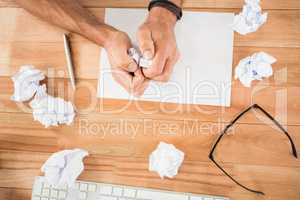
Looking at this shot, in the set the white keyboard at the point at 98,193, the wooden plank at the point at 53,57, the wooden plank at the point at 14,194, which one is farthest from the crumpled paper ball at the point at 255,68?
the wooden plank at the point at 14,194

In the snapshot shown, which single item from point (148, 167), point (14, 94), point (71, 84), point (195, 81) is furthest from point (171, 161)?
point (14, 94)

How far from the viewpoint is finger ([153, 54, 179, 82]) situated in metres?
0.76

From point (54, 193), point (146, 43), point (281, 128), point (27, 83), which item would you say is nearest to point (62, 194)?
point (54, 193)

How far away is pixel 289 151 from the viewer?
75 cm

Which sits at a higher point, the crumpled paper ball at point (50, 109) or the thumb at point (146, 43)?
the thumb at point (146, 43)

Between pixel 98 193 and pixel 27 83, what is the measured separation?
0.29 m

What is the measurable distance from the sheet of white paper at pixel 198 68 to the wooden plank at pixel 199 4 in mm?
20

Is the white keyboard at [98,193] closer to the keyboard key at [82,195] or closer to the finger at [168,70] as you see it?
the keyboard key at [82,195]

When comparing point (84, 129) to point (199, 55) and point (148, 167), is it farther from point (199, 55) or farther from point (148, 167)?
point (199, 55)

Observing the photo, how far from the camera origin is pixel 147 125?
797 mm

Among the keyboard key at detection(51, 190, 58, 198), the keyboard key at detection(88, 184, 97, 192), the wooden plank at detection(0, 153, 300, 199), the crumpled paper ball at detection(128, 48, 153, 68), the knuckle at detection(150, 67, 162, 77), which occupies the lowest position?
the keyboard key at detection(51, 190, 58, 198)

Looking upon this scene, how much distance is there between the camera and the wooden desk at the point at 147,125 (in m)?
0.76

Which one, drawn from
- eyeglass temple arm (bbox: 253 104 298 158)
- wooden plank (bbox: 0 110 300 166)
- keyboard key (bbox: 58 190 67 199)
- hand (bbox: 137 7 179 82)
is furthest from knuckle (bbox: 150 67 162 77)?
keyboard key (bbox: 58 190 67 199)

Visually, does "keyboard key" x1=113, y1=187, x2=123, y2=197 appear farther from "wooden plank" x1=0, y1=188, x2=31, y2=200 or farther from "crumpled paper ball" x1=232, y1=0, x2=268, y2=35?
"crumpled paper ball" x1=232, y1=0, x2=268, y2=35
